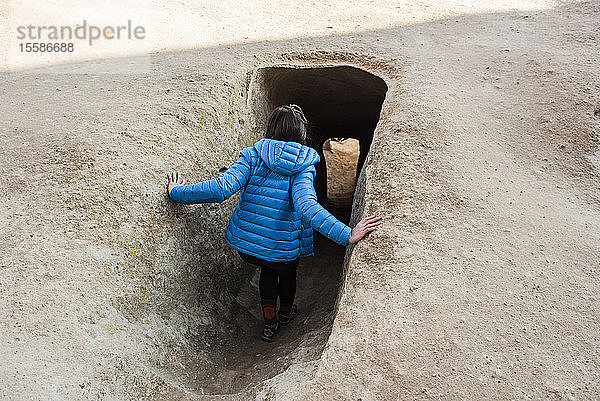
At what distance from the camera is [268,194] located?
11.2 feet

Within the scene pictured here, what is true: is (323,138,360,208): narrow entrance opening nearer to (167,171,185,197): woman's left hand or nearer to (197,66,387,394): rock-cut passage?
(197,66,387,394): rock-cut passage

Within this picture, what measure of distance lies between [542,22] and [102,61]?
423cm

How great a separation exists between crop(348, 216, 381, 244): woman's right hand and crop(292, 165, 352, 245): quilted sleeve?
0.09 ft

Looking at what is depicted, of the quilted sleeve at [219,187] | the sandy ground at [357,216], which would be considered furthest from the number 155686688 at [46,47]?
the quilted sleeve at [219,187]

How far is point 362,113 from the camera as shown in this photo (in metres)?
6.14

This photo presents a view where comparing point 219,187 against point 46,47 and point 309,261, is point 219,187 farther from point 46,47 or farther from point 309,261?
point 46,47

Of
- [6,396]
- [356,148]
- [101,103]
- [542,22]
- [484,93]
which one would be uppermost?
[542,22]

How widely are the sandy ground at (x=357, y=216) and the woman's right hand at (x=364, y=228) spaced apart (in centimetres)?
7

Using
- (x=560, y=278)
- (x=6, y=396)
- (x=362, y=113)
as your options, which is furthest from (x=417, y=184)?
(x=362, y=113)

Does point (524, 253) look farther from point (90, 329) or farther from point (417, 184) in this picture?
point (90, 329)

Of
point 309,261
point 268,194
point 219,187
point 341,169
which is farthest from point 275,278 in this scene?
point 341,169

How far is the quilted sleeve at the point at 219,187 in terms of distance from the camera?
10.9 feet

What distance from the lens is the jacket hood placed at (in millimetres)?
3348

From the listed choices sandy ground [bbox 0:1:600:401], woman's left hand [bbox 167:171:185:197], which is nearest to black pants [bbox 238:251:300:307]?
sandy ground [bbox 0:1:600:401]
